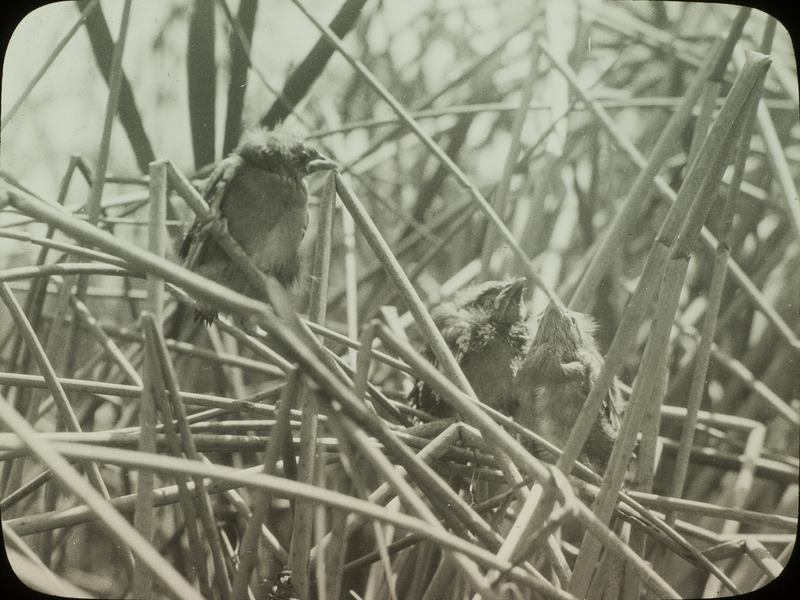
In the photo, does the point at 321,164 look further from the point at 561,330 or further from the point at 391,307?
the point at 561,330

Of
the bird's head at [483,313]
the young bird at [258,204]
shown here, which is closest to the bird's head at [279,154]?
the young bird at [258,204]

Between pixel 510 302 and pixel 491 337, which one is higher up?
pixel 510 302

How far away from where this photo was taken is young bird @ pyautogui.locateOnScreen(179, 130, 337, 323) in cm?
190

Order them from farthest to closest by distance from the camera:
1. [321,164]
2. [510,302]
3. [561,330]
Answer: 1. [510,302]
2. [561,330]
3. [321,164]

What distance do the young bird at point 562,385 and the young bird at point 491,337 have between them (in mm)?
85

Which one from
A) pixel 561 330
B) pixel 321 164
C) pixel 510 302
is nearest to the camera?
pixel 321 164

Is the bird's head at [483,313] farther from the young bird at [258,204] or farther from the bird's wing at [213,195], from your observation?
the bird's wing at [213,195]

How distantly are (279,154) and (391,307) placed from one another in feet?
1.88

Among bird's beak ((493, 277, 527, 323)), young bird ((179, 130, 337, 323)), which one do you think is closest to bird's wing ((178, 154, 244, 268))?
young bird ((179, 130, 337, 323))

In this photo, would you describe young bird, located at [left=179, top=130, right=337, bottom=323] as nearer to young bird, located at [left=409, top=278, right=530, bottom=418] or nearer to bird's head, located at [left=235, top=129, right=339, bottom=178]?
bird's head, located at [left=235, top=129, right=339, bottom=178]

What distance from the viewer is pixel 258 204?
1914 millimetres

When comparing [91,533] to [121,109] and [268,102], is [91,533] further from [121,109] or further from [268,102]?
[268,102]

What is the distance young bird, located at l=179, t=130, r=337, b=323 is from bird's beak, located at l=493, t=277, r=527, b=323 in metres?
0.72

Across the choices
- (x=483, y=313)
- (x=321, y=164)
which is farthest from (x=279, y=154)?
(x=483, y=313)
